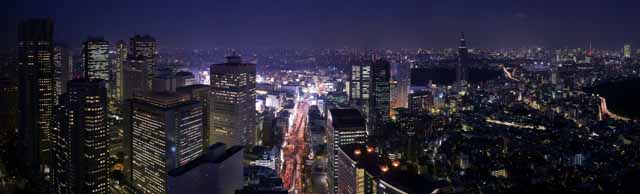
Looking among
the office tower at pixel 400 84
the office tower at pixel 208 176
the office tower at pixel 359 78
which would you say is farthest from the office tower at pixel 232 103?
the office tower at pixel 400 84

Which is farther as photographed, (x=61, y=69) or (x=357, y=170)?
(x=61, y=69)

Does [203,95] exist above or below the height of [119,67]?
below

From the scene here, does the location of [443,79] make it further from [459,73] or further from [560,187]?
[560,187]

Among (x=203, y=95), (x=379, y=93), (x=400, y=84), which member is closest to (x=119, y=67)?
(x=203, y=95)

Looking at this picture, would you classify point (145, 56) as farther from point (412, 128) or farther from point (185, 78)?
point (412, 128)

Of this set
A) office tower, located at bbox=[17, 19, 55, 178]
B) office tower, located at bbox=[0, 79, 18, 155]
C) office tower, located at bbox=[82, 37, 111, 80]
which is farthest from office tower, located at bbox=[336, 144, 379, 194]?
office tower, located at bbox=[82, 37, 111, 80]

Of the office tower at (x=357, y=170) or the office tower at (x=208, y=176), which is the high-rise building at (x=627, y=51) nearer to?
the office tower at (x=357, y=170)
